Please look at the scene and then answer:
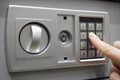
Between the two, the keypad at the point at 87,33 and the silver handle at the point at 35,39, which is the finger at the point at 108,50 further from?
the silver handle at the point at 35,39

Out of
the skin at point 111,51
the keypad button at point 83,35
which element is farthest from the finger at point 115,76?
the keypad button at point 83,35

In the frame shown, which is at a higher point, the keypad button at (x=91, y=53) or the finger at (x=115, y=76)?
the keypad button at (x=91, y=53)

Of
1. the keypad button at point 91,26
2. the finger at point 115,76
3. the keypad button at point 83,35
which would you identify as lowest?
the finger at point 115,76

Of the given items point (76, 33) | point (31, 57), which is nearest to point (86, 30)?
point (76, 33)

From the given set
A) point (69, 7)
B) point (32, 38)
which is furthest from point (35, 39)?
point (69, 7)

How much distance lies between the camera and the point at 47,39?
36cm

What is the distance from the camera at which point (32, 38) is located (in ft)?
1.11

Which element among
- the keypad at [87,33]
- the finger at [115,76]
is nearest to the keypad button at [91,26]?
the keypad at [87,33]

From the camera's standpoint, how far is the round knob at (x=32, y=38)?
1.10 ft

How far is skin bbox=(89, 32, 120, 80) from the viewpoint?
331 millimetres

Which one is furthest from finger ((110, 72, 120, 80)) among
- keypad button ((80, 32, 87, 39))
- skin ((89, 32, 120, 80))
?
keypad button ((80, 32, 87, 39))

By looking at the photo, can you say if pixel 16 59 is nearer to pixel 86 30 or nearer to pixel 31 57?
pixel 31 57

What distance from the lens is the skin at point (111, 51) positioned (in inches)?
13.0

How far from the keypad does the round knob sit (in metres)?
0.10
